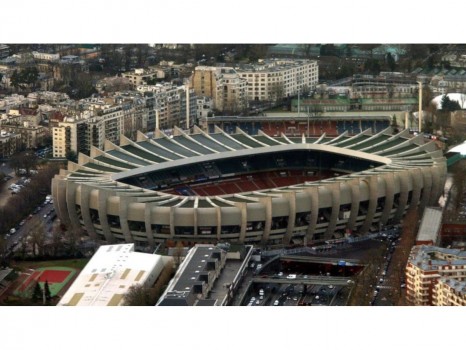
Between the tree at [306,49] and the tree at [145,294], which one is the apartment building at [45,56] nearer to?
the tree at [306,49]

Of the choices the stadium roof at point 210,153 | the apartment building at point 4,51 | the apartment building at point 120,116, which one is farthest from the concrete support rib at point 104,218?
the apartment building at point 4,51

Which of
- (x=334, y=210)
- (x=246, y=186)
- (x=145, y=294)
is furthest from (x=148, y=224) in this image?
(x=246, y=186)

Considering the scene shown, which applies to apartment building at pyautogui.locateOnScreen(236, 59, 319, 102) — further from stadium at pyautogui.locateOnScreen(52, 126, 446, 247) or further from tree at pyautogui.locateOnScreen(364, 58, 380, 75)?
stadium at pyautogui.locateOnScreen(52, 126, 446, 247)

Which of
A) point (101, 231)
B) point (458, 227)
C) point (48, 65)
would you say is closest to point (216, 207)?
point (101, 231)

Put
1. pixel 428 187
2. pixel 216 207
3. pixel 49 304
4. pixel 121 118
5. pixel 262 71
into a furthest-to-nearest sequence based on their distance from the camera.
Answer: pixel 262 71, pixel 121 118, pixel 428 187, pixel 216 207, pixel 49 304

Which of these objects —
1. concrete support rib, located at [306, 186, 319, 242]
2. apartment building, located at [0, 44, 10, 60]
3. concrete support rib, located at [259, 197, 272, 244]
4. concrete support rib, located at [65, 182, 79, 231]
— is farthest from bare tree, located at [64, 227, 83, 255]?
apartment building, located at [0, 44, 10, 60]

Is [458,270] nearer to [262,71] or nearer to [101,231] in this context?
[101,231]
